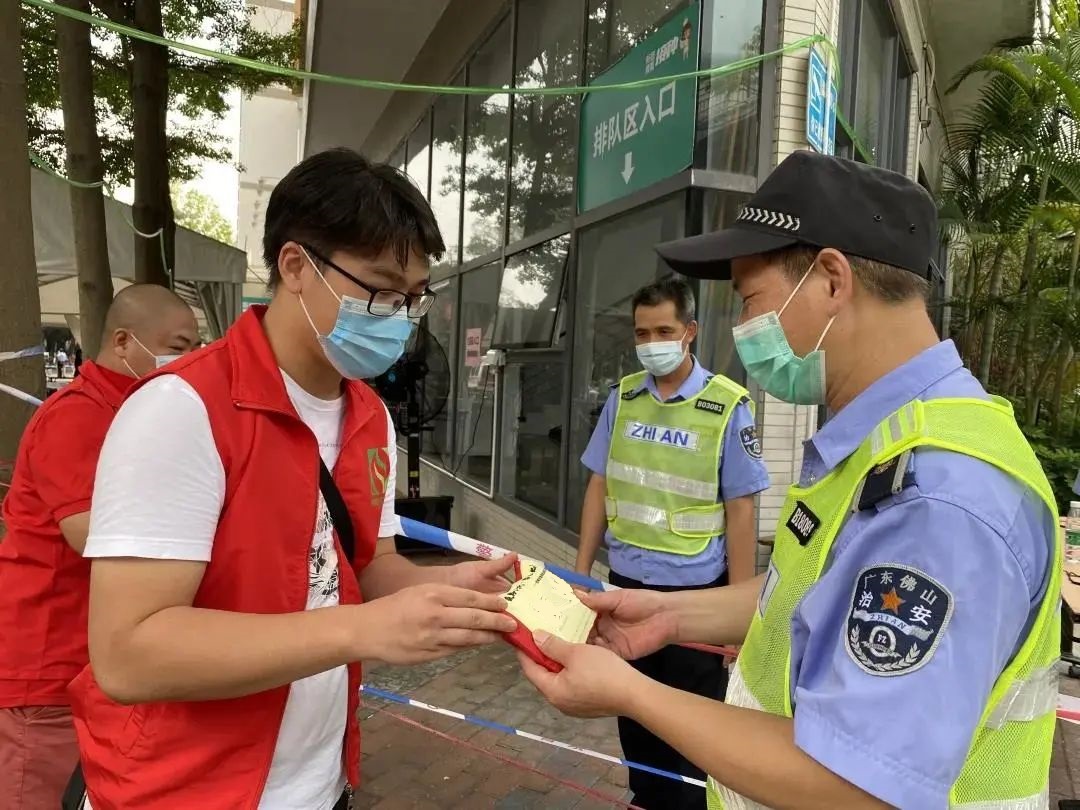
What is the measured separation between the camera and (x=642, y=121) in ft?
16.6

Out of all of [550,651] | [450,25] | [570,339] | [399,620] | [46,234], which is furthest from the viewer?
[450,25]

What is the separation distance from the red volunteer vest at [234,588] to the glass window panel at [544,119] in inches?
204

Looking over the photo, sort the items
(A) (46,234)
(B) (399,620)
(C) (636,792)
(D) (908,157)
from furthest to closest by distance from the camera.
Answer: (D) (908,157), (A) (46,234), (C) (636,792), (B) (399,620)

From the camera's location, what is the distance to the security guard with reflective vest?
89cm

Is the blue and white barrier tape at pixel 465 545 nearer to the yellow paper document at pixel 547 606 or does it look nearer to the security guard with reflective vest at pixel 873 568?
the yellow paper document at pixel 547 606

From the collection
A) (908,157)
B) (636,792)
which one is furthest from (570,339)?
(908,157)

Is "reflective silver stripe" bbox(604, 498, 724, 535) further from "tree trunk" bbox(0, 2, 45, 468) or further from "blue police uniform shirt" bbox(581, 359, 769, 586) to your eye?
"tree trunk" bbox(0, 2, 45, 468)

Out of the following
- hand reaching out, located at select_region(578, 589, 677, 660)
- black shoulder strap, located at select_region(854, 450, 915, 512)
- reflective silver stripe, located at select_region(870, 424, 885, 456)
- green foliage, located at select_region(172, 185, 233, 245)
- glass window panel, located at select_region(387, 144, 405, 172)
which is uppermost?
green foliage, located at select_region(172, 185, 233, 245)

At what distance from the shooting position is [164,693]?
1126 millimetres

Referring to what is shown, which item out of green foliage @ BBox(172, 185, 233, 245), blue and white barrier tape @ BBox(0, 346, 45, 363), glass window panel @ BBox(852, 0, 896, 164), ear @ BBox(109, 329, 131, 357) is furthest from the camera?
green foliage @ BBox(172, 185, 233, 245)

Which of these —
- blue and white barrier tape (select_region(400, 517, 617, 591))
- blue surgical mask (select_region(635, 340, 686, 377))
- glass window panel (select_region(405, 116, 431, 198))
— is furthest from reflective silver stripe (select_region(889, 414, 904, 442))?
glass window panel (select_region(405, 116, 431, 198))

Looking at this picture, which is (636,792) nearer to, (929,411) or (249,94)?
(929,411)

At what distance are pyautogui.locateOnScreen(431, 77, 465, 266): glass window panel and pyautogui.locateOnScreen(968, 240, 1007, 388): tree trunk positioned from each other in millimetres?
6125

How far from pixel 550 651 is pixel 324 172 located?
38.7 inches
